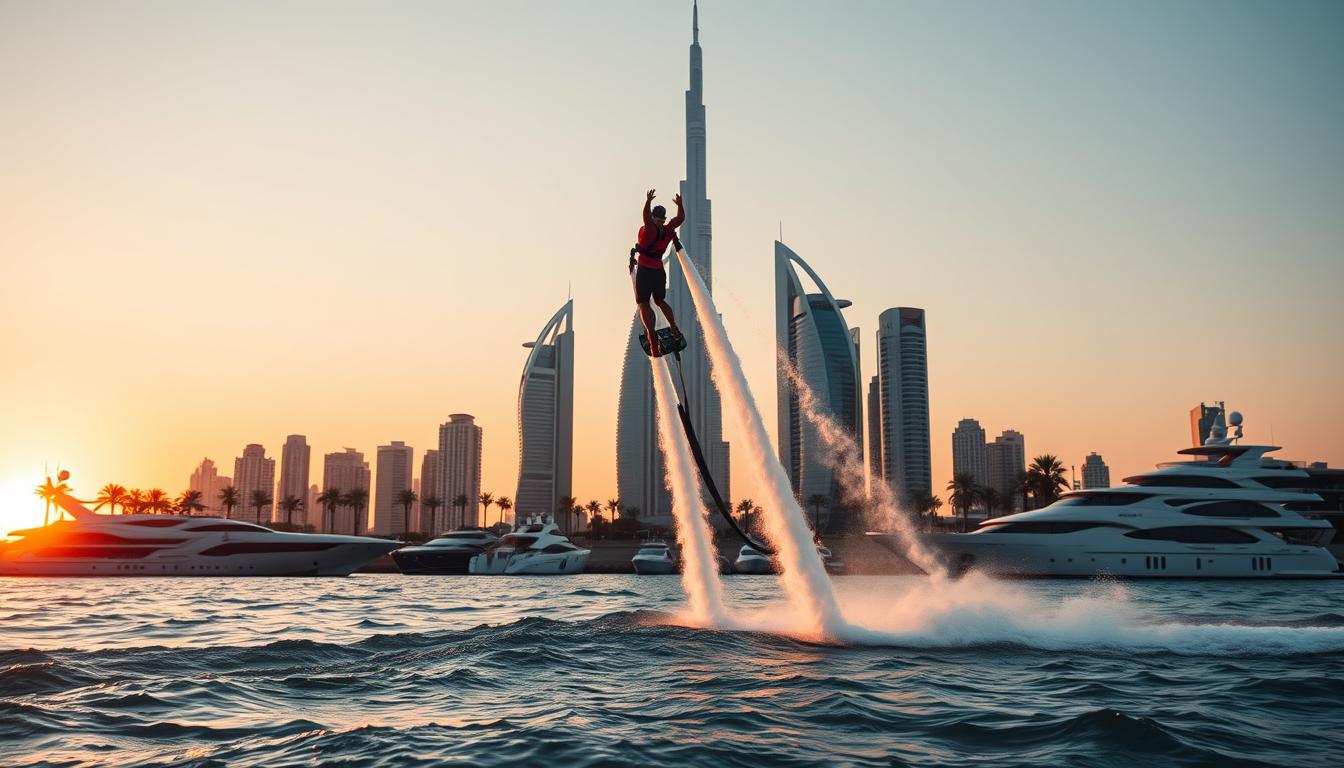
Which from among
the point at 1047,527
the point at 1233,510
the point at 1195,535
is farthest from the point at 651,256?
Result: the point at 1233,510

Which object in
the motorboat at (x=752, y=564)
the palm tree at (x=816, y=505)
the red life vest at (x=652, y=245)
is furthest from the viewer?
the palm tree at (x=816, y=505)

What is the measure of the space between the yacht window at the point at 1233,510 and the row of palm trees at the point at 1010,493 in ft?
143

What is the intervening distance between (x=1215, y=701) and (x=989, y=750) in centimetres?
631

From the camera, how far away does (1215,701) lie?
15.5m

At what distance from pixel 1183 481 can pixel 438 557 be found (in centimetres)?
7416

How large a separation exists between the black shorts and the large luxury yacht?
7453 cm

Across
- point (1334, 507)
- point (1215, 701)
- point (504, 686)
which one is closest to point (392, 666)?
point (504, 686)

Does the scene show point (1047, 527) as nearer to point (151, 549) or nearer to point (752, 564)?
point (752, 564)

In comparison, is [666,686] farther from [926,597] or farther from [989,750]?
[926,597]

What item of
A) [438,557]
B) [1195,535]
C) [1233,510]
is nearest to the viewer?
[1195,535]

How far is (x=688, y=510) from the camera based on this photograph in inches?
1029

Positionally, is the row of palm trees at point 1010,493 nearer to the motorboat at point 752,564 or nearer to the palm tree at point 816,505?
the palm tree at point 816,505

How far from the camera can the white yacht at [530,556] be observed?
3526 inches

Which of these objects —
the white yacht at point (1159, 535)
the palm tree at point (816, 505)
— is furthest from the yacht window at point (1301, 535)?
the palm tree at point (816, 505)
